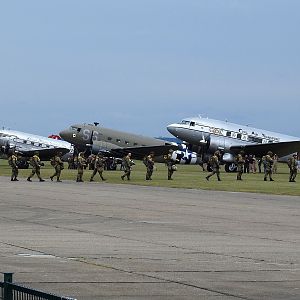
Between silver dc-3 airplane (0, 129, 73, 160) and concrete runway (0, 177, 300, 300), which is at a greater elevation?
silver dc-3 airplane (0, 129, 73, 160)

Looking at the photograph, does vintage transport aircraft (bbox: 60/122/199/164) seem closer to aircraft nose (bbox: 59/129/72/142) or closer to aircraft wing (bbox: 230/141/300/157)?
aircraft nose (bbox: 59/129/72/142)

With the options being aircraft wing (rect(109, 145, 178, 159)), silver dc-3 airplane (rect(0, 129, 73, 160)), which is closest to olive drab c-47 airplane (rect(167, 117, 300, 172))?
aircraft wing (rect(109, 145, 178, 159))

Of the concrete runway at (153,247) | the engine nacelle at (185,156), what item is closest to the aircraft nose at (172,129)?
the engine nacelle at (185,156)

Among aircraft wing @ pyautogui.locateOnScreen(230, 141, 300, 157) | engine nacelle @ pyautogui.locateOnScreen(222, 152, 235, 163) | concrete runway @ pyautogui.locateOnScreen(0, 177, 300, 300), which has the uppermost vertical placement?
aircraft wing @ pyautogui.locateOnScreen(230, 141, 300, 157)

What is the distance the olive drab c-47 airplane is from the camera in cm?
7888

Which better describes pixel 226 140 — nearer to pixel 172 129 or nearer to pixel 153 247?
pixel 172 129

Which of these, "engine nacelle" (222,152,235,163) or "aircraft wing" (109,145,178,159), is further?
"aircraft wing" (109,145,178,159)

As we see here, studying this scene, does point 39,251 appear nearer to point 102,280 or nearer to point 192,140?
point 102,280

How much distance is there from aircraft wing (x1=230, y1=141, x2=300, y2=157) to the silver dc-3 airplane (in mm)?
→ 20871

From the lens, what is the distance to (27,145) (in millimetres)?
93562

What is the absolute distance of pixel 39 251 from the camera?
730 inches

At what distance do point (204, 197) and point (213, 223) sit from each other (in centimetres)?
1357

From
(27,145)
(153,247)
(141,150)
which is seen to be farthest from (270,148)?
(153,247)

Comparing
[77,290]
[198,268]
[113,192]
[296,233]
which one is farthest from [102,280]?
[113,192]
